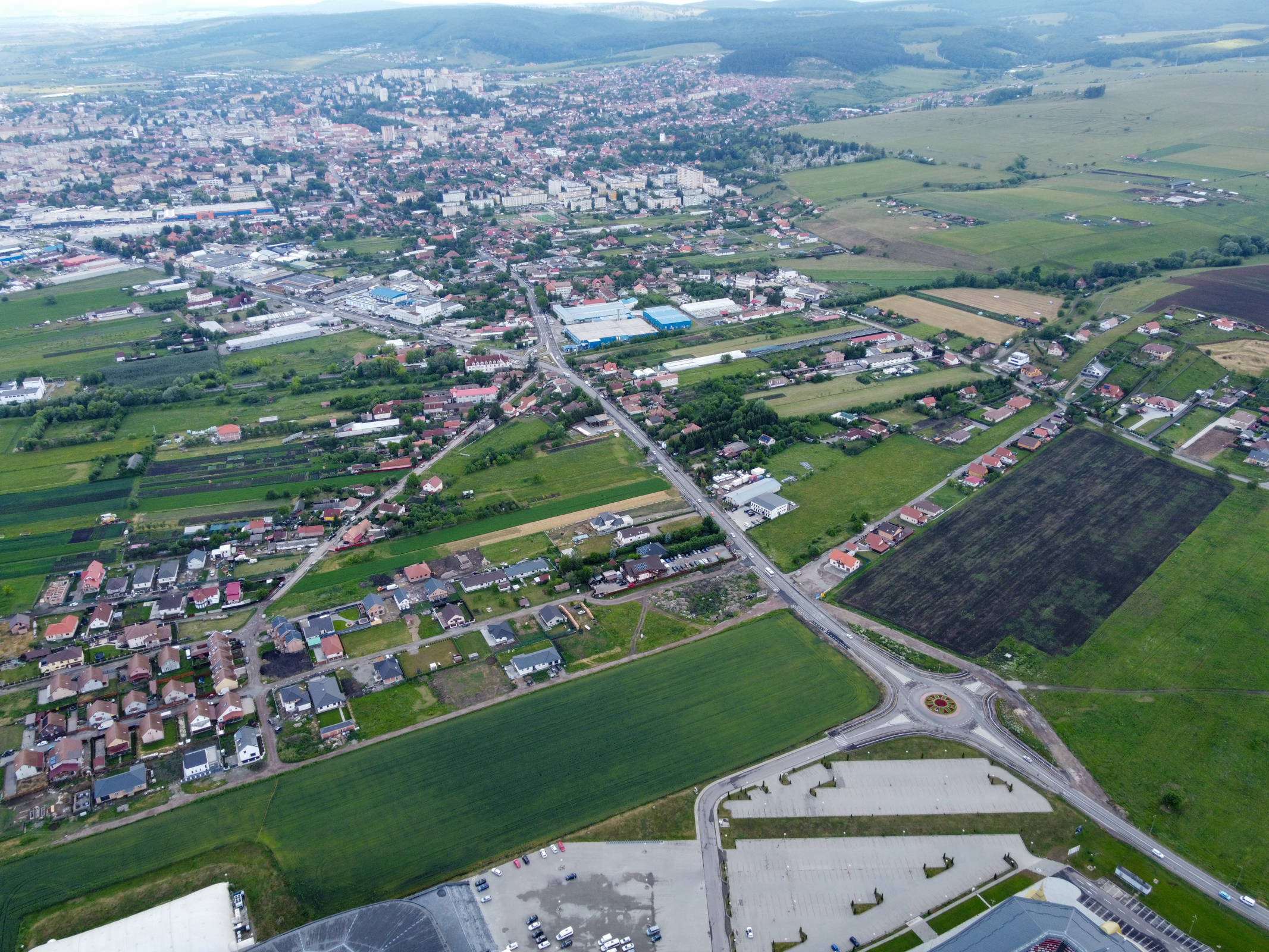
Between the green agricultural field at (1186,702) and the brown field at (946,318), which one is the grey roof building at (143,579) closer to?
the green agricultural field at (1186,702)

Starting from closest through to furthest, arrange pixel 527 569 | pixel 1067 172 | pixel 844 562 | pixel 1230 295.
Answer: pixel 527 569 < pixel 844 562 < pixel 1230 295 < pixel 1067 172

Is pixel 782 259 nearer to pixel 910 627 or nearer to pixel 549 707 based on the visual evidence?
pixel 910 627

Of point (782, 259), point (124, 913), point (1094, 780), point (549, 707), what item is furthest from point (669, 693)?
point (782, 259)

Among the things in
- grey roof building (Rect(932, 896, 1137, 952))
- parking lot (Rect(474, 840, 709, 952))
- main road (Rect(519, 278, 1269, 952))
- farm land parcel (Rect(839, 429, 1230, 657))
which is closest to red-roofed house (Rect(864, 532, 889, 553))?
farm land parcel (Rect(839, 429, 1230, 657))

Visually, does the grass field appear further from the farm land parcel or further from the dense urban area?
the farm land parcel

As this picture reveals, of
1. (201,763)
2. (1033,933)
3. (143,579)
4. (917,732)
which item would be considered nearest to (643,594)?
(917,732)

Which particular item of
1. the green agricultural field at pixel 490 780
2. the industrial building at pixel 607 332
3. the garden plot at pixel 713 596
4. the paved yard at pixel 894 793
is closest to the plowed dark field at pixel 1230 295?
the industrial building at pixel 607 332

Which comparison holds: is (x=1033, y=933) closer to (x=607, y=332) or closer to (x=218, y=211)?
(x=607, y=332)
